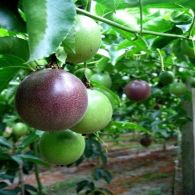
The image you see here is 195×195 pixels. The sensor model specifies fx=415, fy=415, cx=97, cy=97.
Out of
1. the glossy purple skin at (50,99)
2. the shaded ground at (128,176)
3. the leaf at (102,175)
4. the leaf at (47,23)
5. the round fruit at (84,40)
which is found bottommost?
the shaded ground at (128,176)

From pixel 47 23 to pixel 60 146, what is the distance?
57cm

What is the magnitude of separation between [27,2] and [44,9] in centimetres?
4

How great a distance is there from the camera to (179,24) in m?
1.52

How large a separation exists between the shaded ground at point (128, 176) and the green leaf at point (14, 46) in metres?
3.91

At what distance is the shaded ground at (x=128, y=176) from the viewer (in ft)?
20.1

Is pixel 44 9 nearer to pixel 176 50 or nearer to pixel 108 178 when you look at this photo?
pixel 176 50

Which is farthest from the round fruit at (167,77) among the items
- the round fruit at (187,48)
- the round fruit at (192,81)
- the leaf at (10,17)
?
the leaf at (10,17)

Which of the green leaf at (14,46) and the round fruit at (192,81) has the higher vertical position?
the green leaf at (14,46)

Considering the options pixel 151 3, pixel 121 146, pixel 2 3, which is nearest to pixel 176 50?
pixel 151 3

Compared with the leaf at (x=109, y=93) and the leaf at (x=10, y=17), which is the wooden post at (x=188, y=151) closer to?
the leaf at (x=109, y=93)

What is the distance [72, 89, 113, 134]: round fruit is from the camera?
1091mm

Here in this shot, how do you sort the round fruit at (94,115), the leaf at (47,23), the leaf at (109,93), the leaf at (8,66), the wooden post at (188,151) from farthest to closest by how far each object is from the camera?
the wooden post at (188,151)
the leaf at (109,93)
the round fruit at (94,115)
the leaf at (8,66)
the leaf at (47,23)

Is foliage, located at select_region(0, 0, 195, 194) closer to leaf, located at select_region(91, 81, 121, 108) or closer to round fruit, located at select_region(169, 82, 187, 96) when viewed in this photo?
leaf, located at select_region(91, 81, 121, 108)

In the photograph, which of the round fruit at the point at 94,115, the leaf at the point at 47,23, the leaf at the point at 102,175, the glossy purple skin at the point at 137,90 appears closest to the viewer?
the leaf at the point at 47,23
